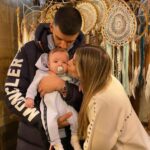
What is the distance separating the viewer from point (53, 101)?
1.39m

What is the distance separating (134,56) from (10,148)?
1.34 meters

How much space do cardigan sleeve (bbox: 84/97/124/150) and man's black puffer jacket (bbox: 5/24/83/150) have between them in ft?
0.63

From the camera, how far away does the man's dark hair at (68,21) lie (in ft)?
4.53

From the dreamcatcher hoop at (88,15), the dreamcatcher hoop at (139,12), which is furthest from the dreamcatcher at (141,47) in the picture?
the dreamcatcher hoop at (88,15)

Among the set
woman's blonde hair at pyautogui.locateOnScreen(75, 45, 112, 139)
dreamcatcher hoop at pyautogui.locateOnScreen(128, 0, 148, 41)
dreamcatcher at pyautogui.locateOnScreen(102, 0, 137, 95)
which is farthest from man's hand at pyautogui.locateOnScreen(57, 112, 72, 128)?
dreamcatcher hoop at pyautogui.locateOnScreen(128, 0, 148, 41)

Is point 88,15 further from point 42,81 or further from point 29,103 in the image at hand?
point 29,103

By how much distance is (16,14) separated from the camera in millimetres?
2314

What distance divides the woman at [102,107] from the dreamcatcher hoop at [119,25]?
78 cm

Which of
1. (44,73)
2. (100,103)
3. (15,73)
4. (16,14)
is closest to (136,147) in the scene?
(100,103)

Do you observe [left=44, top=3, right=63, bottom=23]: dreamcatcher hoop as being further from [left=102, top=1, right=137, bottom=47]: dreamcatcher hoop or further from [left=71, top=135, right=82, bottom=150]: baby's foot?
[left=71, top=135, right=82, bottom=150]: baby's foot

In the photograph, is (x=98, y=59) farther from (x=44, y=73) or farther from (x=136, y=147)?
(x=136, y=147)

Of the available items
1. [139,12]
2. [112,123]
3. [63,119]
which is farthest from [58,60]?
[139,12]

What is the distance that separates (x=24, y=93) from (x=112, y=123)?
510mm

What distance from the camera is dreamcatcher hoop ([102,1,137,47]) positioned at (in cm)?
203
